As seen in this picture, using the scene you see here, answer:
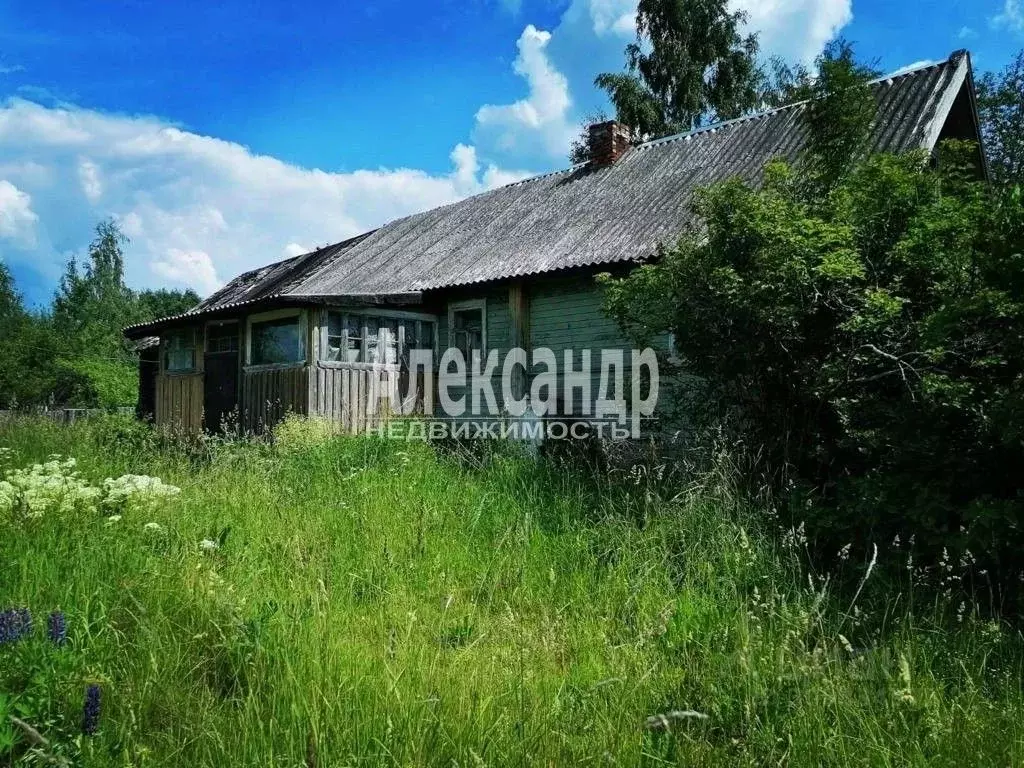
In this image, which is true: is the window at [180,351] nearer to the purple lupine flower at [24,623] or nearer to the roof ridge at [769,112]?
the roof ridge at [769,112]

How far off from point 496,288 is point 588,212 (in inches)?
89.4

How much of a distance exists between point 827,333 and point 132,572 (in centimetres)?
481

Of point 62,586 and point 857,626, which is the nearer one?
point 62,586

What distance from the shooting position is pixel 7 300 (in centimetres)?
5222

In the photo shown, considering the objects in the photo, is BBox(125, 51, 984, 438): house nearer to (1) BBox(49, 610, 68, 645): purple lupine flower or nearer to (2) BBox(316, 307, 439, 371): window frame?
(2) BBox(316, 307, 439, 371): window frame

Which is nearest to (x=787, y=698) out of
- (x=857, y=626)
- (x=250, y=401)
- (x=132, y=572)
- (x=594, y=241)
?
(x=857, y=626)

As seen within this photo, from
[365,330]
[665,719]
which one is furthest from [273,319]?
[665,719]

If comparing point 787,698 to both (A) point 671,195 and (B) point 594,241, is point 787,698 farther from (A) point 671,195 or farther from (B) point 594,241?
(A) point 671,195

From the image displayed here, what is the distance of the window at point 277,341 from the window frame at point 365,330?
0.39m

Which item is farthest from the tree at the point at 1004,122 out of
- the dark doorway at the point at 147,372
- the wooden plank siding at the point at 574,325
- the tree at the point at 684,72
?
the dark doorway at the point at 147,372

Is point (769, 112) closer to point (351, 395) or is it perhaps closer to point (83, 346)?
point (351, 395)

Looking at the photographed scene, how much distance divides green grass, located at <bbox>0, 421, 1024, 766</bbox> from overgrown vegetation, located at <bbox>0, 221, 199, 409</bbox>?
2827cm

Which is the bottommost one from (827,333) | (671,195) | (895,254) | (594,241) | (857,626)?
(857,626)

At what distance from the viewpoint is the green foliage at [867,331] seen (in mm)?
3883
